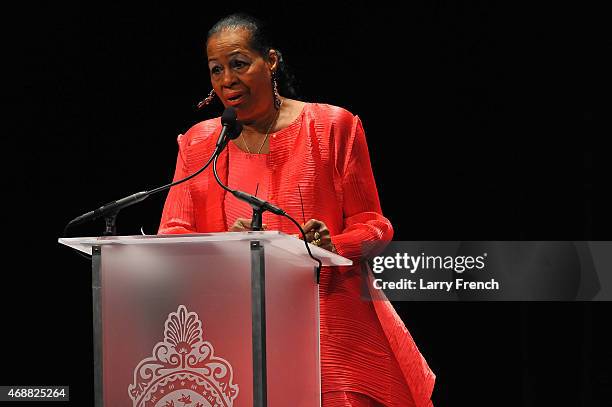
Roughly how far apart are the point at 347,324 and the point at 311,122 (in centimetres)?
61

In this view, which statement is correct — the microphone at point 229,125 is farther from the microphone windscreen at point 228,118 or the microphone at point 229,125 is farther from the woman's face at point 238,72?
the woman's face at point 238,72

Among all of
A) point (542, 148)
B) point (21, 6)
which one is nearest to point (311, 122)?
point (542, 148)

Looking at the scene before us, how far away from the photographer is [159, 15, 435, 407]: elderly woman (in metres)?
2.52

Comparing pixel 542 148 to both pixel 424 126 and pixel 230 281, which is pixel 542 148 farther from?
pixel 230 281

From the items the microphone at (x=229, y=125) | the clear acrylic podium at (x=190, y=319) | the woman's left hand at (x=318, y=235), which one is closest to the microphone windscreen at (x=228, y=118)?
the microphone at (x=229, y=125)

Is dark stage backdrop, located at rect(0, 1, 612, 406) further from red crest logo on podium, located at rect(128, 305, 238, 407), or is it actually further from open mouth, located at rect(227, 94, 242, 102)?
red crest logo on podium, located at rect(128, 305, 238, 407)

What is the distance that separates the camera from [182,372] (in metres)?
1.87

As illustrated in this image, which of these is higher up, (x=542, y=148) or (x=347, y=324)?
(x=542, y=148)

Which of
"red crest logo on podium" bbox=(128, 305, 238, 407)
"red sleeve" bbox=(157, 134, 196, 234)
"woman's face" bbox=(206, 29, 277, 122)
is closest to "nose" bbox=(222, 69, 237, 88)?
"woman's face" bbox=(206, 29, 277, 122)

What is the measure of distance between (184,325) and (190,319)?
2cm

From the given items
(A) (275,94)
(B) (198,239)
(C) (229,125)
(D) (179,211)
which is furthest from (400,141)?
(B) (198,239)

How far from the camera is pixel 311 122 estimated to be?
2.71 metres

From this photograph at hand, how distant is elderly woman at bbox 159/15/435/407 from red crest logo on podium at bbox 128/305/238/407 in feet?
2.08

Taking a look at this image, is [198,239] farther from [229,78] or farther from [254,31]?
[254,31]
